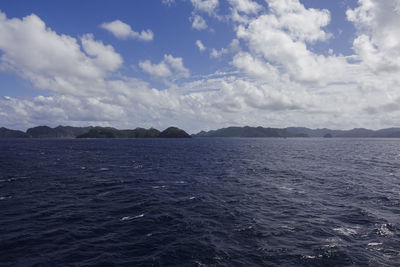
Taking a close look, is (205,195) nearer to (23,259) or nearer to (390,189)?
(23,259)

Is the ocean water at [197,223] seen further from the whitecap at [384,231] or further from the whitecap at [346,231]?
the whitecap at [346,231]

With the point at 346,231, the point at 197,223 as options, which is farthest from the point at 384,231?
the point at 197,223

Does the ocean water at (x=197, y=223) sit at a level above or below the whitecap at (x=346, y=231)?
above

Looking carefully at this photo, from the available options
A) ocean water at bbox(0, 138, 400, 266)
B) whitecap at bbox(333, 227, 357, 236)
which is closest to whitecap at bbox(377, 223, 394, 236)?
ocean water at bbox(0, 138, 400, 266)

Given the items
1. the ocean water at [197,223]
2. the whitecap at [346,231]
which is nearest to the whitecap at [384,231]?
the ocean water at [197,223]

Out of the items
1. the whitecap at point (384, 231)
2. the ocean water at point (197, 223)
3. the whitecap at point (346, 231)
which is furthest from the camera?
the whitecap at point (346, 231)

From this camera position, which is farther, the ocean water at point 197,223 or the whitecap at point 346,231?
the whitecap at point 346,231

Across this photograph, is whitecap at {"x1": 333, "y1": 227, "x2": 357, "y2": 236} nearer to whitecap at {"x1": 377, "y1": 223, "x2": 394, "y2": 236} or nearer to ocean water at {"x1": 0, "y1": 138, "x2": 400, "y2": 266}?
ocean water at {"x1": 0, "y1": 138, "x2": 400, "y2": 266}

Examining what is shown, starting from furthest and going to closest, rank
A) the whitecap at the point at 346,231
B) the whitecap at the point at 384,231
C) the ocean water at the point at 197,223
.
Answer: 1. the whitecap at the point at 346,231
2. the whitecap at the point at 384,231
3. the ocean water at the point at 197,223

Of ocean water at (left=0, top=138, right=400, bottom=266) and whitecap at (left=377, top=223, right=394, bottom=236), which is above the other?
ocean water at (left=0, top=138, right=400, bottom=266)

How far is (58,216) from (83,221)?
449 centimetres

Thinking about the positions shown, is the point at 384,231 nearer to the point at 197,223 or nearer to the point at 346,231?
the point at 346,231

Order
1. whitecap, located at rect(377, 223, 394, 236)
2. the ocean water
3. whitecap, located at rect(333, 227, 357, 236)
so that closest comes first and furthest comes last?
1. the ocean water
2. whitecap, located at rect(377, 223, 394, 236)
3. whitecap, located at rect(333, 227, 357, 236)

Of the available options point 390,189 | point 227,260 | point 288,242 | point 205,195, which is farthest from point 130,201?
point 390,189
